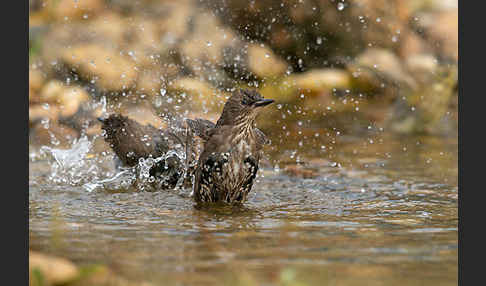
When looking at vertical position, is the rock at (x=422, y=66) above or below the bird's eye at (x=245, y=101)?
above

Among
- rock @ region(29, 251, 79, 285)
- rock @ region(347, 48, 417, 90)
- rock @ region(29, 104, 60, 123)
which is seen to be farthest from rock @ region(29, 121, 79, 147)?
rock @ region(29, 251, 79, 285)

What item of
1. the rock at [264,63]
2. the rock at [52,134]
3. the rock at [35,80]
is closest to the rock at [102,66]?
the rock at [35,80]

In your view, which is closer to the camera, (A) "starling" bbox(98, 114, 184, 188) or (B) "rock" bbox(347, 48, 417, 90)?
(A) "starling" bbox(98, 114, 184, 188)

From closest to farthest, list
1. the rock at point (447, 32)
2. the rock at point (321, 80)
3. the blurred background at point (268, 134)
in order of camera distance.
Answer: the blurred background at point (268, 134) → the rock at point (321, 80) → the rock at point (447, 32)

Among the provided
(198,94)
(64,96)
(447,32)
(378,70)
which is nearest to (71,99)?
(64,96)

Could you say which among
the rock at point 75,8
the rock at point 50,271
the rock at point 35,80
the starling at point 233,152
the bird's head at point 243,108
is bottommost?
the rock at point 50,271

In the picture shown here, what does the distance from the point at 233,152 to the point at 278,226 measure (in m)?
1.01

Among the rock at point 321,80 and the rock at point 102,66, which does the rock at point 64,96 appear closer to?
the rock at point 102,66

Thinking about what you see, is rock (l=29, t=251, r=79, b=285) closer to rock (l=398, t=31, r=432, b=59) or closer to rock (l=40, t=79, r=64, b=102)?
rock (l=40, t=79, r=64, b=102)

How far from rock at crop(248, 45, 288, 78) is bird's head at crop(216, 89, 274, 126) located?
234 inches

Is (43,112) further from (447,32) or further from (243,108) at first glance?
(447,32)

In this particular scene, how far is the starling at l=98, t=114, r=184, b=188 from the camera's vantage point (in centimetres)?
684

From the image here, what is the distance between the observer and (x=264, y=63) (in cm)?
1194

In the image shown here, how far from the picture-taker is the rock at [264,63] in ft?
39.0
